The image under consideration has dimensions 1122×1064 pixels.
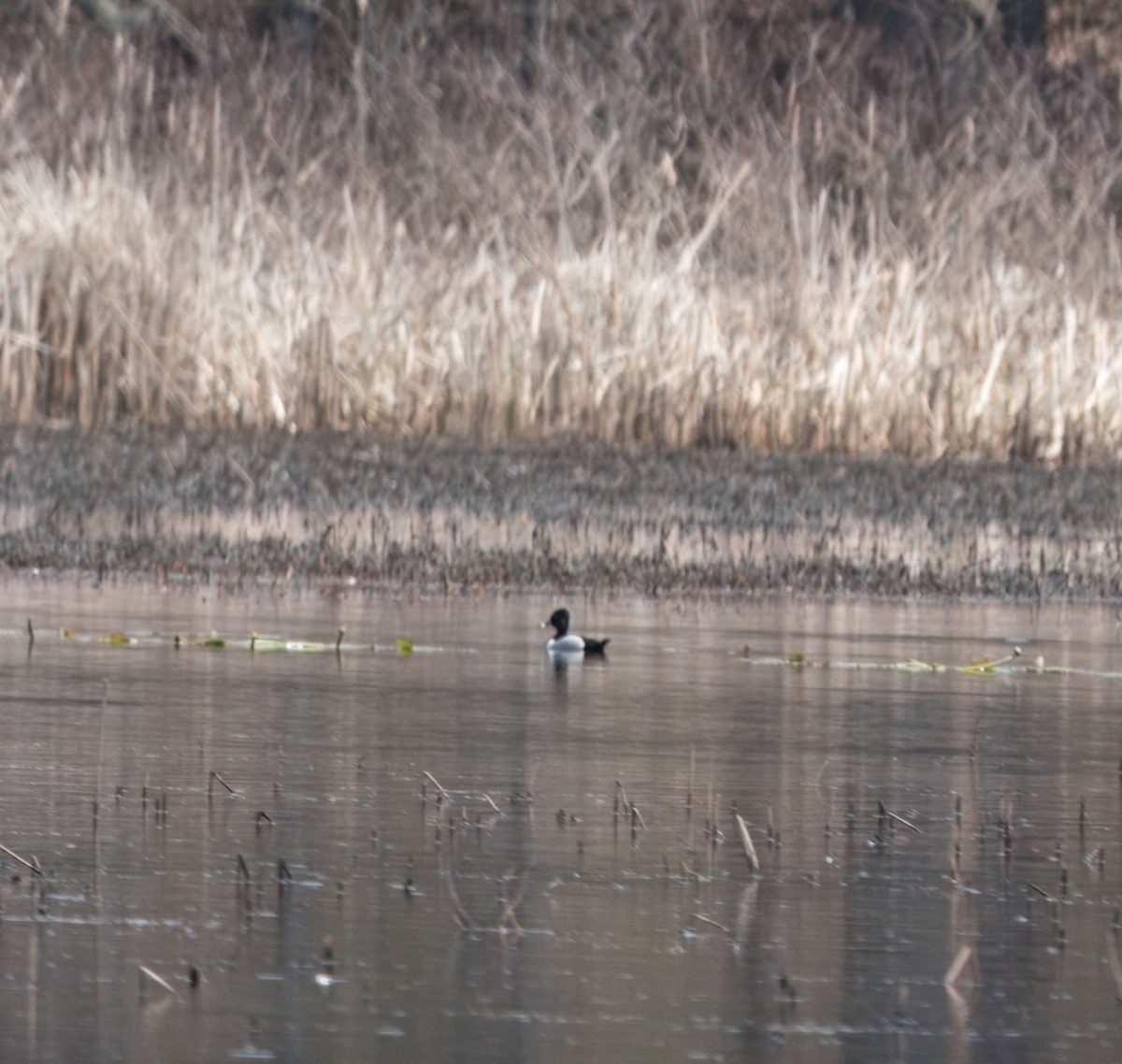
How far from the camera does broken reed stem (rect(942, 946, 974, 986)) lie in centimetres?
409

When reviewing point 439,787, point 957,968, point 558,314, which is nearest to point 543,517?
point 558,314

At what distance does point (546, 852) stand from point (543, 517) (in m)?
7.26

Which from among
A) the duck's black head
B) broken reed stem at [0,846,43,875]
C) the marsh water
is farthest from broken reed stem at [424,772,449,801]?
the duck's black head

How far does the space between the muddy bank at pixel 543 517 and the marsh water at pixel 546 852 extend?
6.46 feet

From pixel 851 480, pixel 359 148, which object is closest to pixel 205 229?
pixel 359 148

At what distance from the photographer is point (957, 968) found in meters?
4.13

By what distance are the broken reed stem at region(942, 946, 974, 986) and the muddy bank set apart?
18.9 ft

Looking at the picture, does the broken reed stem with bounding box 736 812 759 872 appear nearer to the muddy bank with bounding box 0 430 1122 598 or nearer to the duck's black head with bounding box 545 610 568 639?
the duck's black head with bounding box 545 610 568 639

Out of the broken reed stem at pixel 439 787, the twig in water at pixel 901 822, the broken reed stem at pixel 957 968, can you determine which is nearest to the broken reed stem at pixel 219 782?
the broken reed stem at pixel 439 787

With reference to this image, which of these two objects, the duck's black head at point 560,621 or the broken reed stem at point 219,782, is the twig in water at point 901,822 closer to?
the broken reed stem at point 219,782

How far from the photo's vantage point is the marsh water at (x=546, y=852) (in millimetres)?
3848

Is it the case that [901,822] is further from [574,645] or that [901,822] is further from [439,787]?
[574,645]

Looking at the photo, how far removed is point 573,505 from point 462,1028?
351 inches

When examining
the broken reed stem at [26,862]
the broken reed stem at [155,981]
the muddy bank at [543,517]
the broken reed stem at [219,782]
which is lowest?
the broken reed stem at [155,981]
